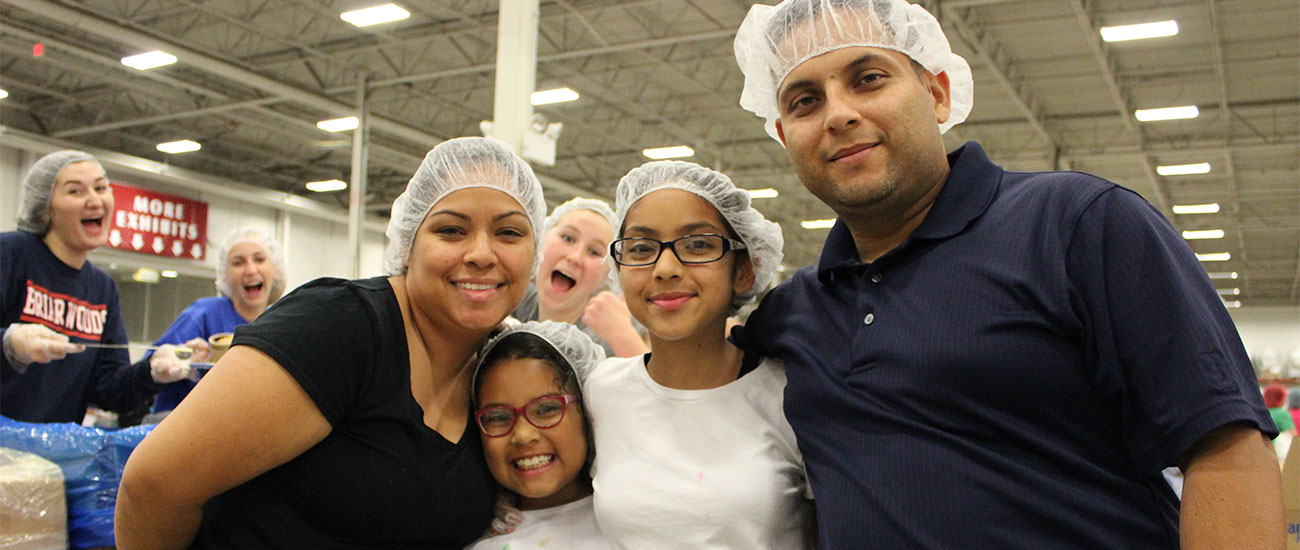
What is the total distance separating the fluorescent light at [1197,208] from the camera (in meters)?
18.4

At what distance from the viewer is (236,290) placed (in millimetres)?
4430

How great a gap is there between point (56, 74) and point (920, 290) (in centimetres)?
1478

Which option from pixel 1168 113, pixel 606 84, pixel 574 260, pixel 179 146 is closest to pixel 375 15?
pixel 606 84

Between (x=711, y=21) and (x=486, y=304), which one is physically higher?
(x=711, y=21)

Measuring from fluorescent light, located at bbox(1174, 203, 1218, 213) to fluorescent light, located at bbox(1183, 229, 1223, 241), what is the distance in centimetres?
194

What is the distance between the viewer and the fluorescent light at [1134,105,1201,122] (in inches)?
505

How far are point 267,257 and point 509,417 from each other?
2.95m

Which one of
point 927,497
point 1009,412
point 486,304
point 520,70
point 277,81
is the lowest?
point 927,497

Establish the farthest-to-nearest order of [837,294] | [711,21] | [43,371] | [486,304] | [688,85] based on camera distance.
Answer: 1. [688,85]
2. [711,21]
3. [43,371]
4. [486,304]
5. [837,294]

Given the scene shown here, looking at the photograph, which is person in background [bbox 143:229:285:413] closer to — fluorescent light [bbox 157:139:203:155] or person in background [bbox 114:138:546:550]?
person in background [bbox 114:138:546:550]

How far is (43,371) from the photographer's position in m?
3.42

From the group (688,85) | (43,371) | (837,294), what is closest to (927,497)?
(837,294)

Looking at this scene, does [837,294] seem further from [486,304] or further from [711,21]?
[711,21]

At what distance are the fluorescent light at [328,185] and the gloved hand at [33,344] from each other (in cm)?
1602
